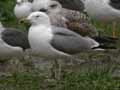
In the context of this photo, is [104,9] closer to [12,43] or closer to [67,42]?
[67,42]

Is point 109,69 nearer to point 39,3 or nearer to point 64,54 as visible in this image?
point 64,54

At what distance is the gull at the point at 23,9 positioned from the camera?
14.3m

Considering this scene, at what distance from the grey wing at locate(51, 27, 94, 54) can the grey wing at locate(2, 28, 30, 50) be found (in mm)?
704

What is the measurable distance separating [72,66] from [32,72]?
34.8 inches

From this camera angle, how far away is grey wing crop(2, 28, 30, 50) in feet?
30.5

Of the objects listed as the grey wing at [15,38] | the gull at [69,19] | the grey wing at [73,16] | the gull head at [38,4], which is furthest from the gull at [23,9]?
the grey wing at [15,38]

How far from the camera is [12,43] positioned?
30.6ft

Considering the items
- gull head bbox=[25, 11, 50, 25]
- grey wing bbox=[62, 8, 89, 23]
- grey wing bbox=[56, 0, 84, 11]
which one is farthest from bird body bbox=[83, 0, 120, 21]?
gull head bbox=[25, 11, 50, 25]

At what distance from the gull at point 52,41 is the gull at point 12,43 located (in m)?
0.41

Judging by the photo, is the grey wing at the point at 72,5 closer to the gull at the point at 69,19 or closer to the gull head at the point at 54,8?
the gull at the point at 69,19

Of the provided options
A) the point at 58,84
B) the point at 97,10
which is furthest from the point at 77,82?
the point at 97,10

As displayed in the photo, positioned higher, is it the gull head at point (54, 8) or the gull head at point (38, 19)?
the gull head at point (54, 8)

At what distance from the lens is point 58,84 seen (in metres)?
8.63

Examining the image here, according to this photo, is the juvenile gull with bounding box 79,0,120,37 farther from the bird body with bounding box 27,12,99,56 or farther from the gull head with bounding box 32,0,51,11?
the bird body with bounding box 27,12,99,56
